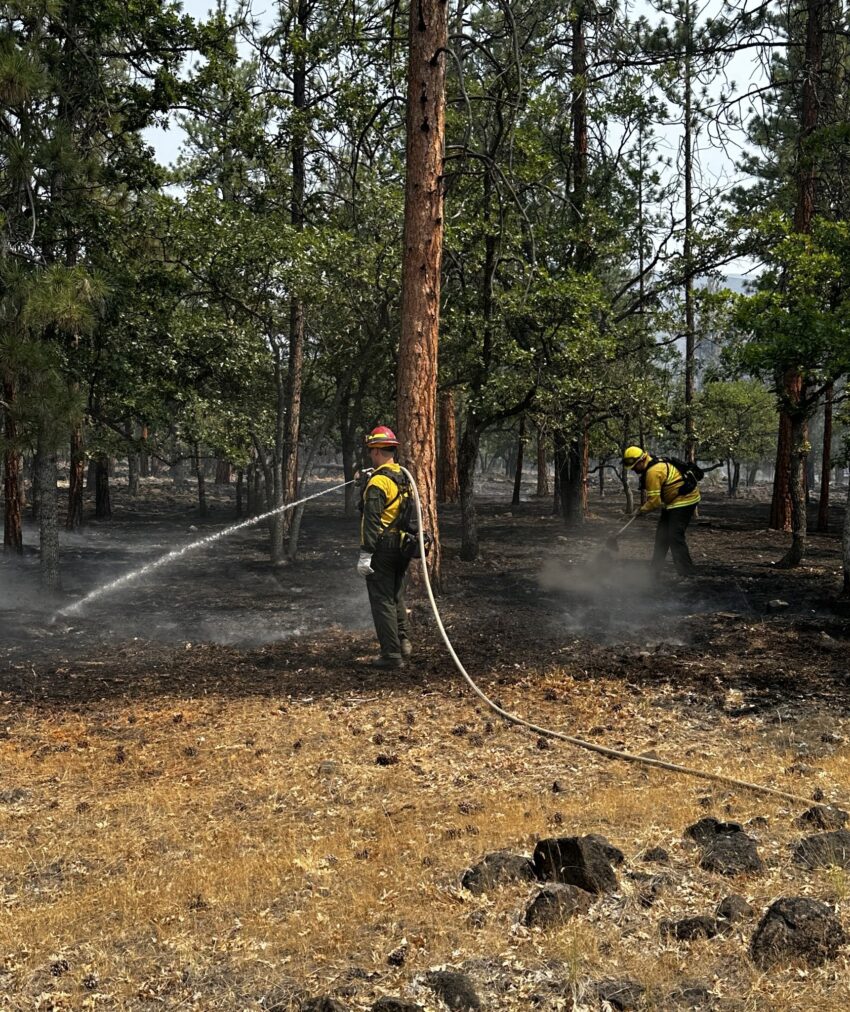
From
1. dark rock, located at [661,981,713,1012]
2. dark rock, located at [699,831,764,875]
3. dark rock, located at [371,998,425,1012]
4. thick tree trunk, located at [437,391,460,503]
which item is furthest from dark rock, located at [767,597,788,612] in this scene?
thick tree trunk, located at [437,391,460,503]

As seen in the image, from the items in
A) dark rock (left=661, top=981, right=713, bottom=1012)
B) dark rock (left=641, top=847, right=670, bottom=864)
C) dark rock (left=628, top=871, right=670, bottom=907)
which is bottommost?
dark rock (left=661, top=981, right=713, bottom=1012)

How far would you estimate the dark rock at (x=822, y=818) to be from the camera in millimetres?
4348

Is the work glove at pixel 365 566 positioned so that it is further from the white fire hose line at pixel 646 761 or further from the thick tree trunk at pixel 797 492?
the thick tree trunk at pixel 797 492

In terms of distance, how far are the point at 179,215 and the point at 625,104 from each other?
8910 mm

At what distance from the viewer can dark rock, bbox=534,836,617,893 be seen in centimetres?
380

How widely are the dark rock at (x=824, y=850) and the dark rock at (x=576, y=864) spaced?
0.91 metres

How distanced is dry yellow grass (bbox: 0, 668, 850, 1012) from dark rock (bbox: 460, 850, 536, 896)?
0.08 m

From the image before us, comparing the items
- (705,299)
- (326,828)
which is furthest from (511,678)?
(705,299)

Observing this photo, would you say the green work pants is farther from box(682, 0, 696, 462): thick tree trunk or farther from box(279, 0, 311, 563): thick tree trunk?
box(682, 0, 696, 462): thick tree trunk

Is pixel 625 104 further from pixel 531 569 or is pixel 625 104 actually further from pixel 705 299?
pixel 531 569

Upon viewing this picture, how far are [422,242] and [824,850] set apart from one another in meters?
7.68

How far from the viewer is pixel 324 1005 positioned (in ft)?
10.0

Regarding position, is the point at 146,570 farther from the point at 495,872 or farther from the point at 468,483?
the point at 495,872

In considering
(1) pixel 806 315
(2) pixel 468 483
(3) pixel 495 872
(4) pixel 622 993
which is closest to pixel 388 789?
(3) pixel 495 872
